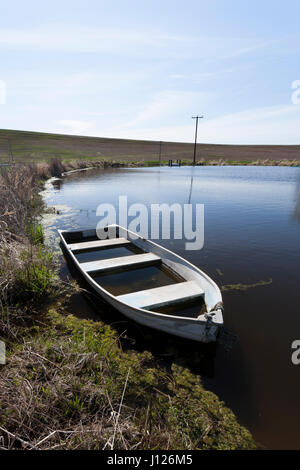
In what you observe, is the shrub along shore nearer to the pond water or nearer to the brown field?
the pond water

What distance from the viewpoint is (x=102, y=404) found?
3334 millimetres

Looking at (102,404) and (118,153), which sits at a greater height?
(118,153)

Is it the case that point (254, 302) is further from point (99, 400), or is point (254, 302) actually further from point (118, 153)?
point (118, 153)

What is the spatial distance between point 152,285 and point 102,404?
4425 millimetres

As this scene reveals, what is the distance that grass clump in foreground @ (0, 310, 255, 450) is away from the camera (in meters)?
2.83

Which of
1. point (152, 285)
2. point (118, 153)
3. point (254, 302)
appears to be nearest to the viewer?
point (254, 302)

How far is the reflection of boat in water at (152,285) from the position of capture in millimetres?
4875

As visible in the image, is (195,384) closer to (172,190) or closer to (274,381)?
(274,381)

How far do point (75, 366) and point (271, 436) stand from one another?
10.7ft

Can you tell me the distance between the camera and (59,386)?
126 inches

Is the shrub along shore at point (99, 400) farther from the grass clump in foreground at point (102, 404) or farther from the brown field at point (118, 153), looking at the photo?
the brown field at point (118, 153)

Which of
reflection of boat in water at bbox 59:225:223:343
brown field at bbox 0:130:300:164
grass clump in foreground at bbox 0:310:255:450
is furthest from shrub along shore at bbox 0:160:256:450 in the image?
brown field at bbox 0:130:300:164

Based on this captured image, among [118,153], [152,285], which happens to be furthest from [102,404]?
[118,153]

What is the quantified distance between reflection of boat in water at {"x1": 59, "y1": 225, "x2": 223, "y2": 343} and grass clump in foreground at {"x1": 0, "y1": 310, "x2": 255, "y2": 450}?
894 mm
